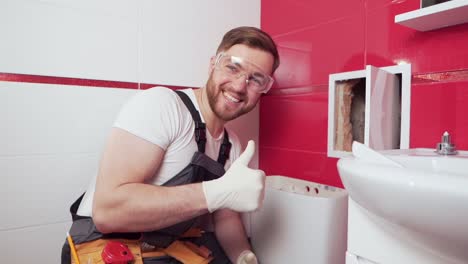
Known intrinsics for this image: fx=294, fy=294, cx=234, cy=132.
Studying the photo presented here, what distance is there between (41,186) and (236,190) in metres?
0.78

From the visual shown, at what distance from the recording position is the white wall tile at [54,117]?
42.9 inches

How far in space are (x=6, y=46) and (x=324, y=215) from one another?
1.31m

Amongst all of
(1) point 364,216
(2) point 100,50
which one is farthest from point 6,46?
(1) point 364,216

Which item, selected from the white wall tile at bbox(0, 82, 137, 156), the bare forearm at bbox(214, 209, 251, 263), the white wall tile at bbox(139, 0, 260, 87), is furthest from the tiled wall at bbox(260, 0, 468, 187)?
the white wall tile at bbox(0, 82, 137, 156)

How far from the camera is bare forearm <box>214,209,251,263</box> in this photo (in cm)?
124

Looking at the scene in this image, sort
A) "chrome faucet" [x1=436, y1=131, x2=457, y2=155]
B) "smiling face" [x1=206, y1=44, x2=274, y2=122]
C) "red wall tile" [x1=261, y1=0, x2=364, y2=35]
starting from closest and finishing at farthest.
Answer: "chrome faucet" [x1=436, y1=131, x2=457, y2=155] → "smiling face" [x1=206, y1=44, x2=274, y2=122] → "red wall tile" [x1=261, y1=0, x2=364, y2=35]

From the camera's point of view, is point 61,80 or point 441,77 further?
point 61,80

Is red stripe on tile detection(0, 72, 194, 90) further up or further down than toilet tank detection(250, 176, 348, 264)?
further up

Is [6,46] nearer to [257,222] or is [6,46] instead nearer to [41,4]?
[41,4]

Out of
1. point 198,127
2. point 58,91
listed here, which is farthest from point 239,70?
point 58,91

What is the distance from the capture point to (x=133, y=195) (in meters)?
0.88

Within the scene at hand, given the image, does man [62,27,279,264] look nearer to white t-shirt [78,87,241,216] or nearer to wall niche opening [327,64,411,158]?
white t-shirt [78,87,241,216]

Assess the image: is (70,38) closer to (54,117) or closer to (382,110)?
(54,117)

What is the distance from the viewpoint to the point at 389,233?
0.63 metres
